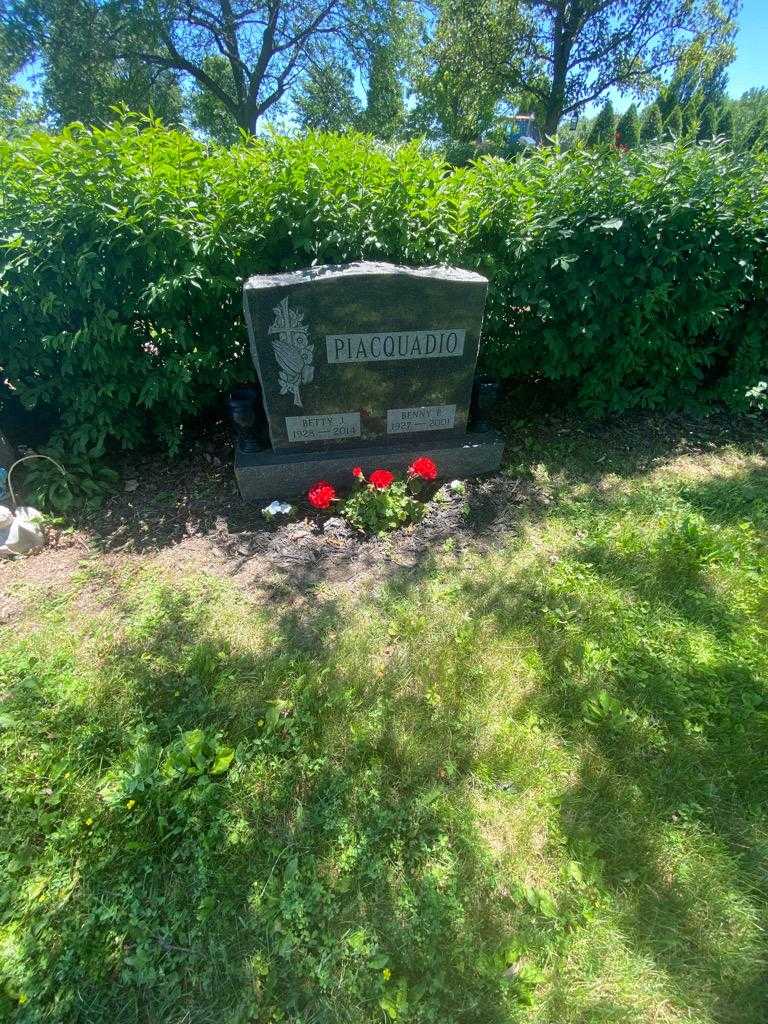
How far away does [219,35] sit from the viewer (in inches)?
617

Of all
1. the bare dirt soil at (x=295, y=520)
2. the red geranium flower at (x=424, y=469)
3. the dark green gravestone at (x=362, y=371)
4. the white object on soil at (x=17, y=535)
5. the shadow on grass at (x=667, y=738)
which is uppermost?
the dark green gravestone at (x=362, y=371)

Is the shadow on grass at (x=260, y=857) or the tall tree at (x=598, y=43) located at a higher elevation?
the tall tree at (x=598, y=43)

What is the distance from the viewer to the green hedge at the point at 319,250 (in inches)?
122

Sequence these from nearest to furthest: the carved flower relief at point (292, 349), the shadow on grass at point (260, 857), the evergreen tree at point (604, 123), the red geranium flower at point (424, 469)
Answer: the shadow on grass at point (260, 857) < the carved flower relief at point (292, 349) < the red geranium flower at point (424, 469) < the evergreen tree at point (604, 123)

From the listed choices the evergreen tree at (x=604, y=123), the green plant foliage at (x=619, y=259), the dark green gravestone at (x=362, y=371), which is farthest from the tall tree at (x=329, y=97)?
the evergreen tree at (x=604, y=123)

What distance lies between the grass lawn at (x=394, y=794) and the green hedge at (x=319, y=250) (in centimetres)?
149

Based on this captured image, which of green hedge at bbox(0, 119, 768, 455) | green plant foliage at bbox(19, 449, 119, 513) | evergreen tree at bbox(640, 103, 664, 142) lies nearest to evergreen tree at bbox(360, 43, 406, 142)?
green hedge at bbox(0, 119, 768, 455)

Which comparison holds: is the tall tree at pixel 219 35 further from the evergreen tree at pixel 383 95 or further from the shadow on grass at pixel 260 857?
the shadow on grass at pixel 260 857

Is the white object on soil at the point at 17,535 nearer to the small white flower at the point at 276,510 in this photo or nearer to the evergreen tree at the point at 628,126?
the small white flower at the point at 276,510

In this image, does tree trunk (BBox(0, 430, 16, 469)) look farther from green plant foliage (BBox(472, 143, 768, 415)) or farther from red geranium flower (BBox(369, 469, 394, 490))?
green plant foliage (BBox(472, 143, 768, 415))

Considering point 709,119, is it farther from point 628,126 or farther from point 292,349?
point 292,349

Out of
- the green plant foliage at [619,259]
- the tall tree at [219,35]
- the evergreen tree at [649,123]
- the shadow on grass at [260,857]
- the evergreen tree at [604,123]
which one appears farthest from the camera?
the evergreen tree at [604,123]

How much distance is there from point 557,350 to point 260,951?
403cm

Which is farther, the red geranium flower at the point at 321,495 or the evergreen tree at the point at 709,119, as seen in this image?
the evergreen tree at the point at 709,119
